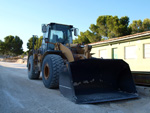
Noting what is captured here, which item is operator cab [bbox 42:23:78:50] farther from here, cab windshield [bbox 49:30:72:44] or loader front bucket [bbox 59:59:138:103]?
loader front bucket [bbox 59:59:138:103]

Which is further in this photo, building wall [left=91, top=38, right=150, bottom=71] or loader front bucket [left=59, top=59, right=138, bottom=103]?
building wall [left=91, top=38, right=150, bottom=71]

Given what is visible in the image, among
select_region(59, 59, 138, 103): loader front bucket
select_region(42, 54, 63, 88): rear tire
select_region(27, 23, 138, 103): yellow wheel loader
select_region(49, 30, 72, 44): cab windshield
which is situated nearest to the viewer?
select_region(27, 23, 138, 103): yellow wheel loader

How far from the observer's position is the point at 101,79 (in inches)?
212

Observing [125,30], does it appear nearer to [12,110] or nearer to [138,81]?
Answer: [138,81]

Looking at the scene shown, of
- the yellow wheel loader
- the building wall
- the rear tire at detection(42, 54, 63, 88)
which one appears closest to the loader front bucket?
the yellow wheel loader

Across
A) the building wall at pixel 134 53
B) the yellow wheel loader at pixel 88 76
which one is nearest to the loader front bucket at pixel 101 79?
the yellow wheel loader at pixel 88 76

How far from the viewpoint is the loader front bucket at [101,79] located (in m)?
4.68

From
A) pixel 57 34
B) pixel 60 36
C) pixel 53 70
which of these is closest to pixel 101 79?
pixel 53 70

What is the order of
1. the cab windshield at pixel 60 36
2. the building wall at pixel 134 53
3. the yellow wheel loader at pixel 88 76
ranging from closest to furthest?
1. the yellow wheel loader at pixel 88 76
2. the cab windshield at pixel 60 36
3. the building wall at pixel 134 53

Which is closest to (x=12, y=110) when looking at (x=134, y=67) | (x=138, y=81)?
(x=138, y=81)

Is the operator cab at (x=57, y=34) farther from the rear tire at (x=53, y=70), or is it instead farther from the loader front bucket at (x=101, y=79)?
the loader front bucket at (x=101, y=79)

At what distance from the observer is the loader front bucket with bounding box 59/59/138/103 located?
468 cm

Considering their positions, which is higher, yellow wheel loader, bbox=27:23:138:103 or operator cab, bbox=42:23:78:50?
operator cab, bbox=42:23:78:50

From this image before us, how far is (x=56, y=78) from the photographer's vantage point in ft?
17.5
